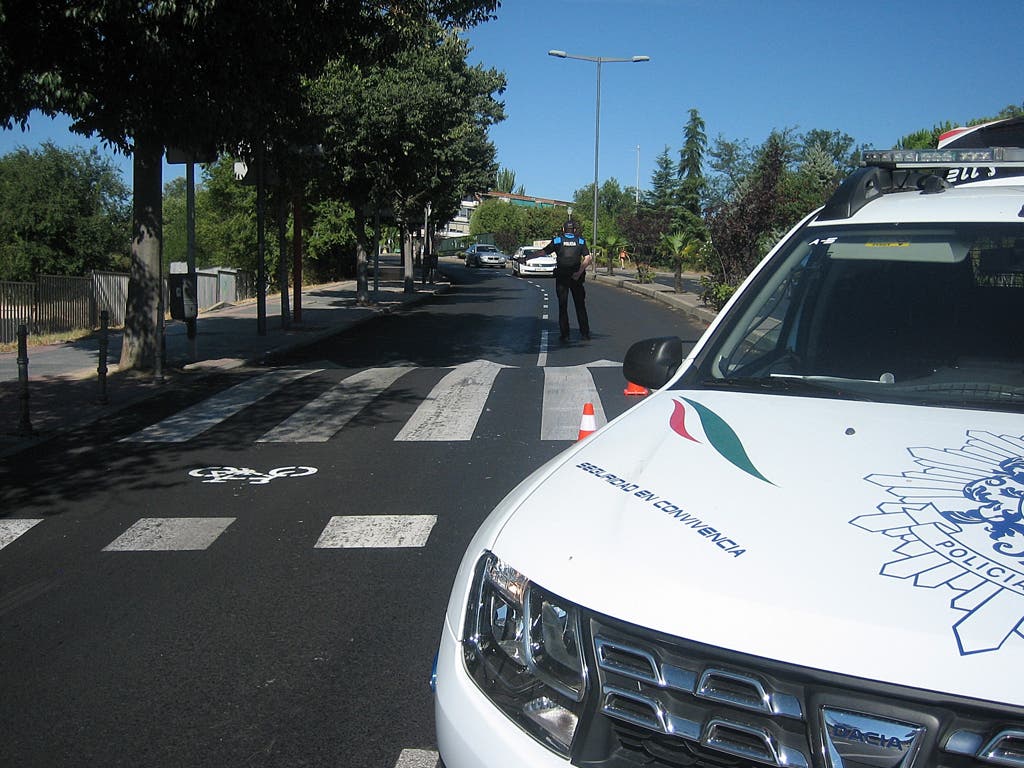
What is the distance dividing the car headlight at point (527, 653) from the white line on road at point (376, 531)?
11.9 ft

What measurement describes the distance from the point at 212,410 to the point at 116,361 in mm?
4902

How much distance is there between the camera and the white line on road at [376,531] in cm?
604

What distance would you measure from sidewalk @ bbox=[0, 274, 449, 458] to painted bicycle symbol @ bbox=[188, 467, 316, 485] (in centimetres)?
216

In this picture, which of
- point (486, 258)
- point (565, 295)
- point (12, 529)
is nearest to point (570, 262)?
point (565, 295)

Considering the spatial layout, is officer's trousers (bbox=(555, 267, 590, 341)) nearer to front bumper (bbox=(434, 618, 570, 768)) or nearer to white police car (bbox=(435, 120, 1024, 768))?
white police car (bbox=(435, 120, 1024, 768))

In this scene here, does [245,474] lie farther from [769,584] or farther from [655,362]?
[769,584]

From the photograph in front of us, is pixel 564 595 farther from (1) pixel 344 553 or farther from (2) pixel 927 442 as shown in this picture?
(1) pixel 344 553

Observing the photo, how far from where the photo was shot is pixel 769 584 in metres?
2.09

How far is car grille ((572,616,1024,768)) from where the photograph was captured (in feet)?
5.84

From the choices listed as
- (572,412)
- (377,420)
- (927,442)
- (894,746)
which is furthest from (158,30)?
(894,746)

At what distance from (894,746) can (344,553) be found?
4405mm

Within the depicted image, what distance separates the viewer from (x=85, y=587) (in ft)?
17.6

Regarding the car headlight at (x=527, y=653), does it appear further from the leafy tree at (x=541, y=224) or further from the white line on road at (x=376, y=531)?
the leafy tree at (x=541, y=224)

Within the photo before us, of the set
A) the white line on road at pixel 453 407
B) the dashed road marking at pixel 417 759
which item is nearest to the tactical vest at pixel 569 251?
the white line on road at pixel 453 407
